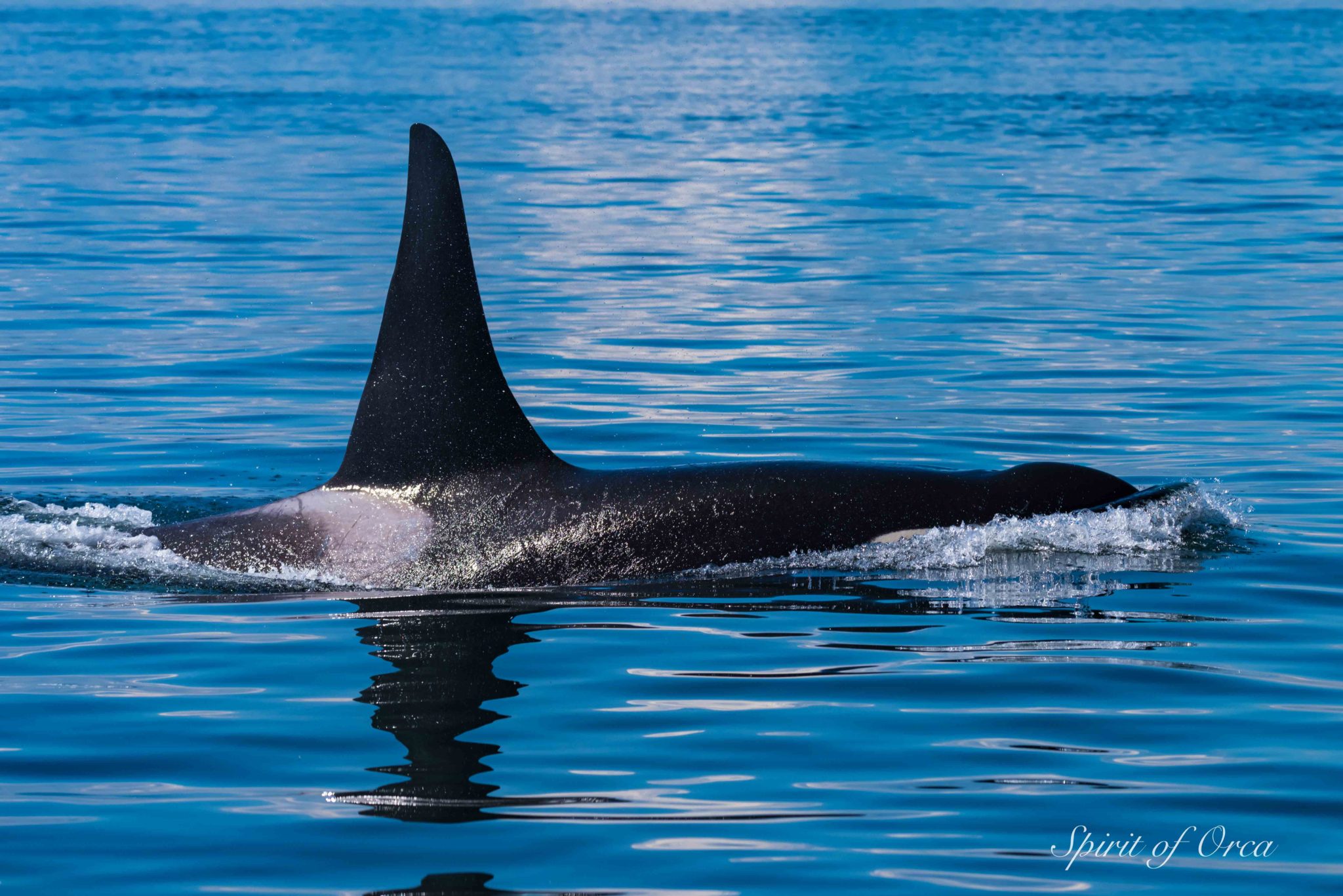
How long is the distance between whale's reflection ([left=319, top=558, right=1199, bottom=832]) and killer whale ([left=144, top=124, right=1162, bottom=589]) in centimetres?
21

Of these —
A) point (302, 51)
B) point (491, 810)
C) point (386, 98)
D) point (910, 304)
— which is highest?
point (302, 51)

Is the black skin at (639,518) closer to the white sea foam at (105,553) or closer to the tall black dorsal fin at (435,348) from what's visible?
the tall black dorsal fin at (435,348)

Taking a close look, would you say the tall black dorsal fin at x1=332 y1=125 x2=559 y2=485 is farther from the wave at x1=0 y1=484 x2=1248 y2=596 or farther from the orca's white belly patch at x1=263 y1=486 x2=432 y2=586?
the wave at x1=0 y1=484 x2=1248 y2=596

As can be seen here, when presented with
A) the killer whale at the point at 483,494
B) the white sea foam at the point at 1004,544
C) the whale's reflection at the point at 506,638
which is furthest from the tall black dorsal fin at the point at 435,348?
the white sea foam at the point at 1004,544

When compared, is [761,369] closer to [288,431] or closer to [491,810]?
[288,431]

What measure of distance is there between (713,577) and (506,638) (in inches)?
55.0

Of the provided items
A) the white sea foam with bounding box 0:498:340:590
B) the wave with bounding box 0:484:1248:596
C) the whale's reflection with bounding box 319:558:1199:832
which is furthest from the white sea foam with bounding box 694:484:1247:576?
the white sea foam with bounding box 0:498:340:590

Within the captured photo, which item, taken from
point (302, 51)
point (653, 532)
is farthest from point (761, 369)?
point (302, 51)

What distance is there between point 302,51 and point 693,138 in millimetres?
68265

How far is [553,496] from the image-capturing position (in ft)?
31.6

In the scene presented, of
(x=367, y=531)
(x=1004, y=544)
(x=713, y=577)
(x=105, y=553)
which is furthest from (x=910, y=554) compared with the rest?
(x=105, y=553)

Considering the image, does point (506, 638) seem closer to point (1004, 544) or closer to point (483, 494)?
point (483, 494)

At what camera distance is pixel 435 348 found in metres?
9.55

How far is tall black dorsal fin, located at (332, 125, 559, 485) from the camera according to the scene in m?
9.55
